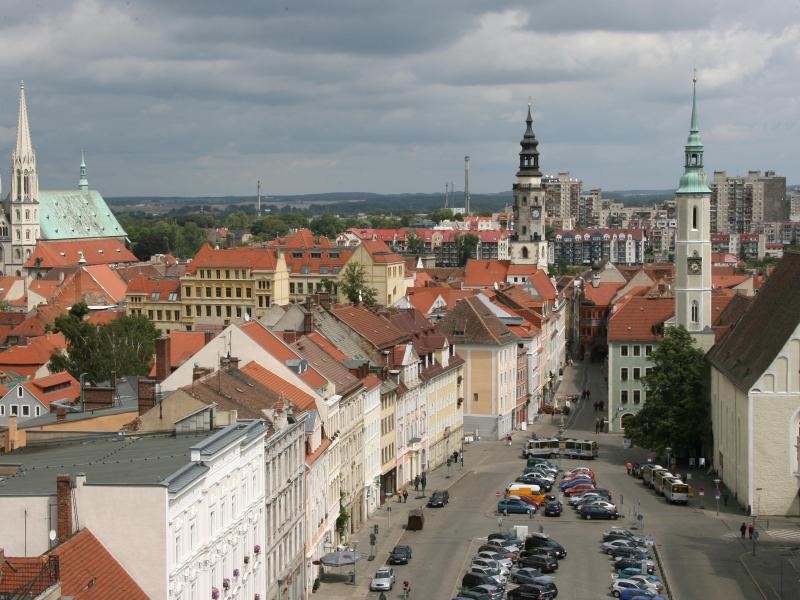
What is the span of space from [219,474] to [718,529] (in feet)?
132

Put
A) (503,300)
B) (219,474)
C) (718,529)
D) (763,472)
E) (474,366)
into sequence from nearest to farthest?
1. (219,474)
2. (718,529)
3. (763,472)
4. (474,366)
5. (503,300)

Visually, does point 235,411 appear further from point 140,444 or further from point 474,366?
point 474,366

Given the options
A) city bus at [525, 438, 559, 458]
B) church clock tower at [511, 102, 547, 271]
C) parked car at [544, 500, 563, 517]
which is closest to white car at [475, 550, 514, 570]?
parked car at [544, 500, 563, 517]

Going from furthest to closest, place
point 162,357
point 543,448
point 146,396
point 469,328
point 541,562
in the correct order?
1. point 469,328
2. point 543,448
3. point 162,357
4. point 541,562
5. point 146,396

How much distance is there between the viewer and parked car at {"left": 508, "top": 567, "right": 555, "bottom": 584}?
208 feet

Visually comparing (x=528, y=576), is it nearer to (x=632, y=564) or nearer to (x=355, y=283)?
(x=632, y=564)

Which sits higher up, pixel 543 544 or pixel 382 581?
pixel 382 581

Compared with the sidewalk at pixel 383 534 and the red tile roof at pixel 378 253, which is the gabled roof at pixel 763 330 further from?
the red tile roof at pixel 378 253

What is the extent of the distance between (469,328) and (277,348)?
141 feet

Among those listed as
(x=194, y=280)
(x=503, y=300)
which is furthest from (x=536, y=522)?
(x=194, y=280)

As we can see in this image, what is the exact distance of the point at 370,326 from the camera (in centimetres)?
9256

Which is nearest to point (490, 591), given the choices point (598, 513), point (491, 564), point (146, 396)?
point (491, 564)

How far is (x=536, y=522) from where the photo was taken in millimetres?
79375

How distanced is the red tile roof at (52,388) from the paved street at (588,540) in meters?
22.0
